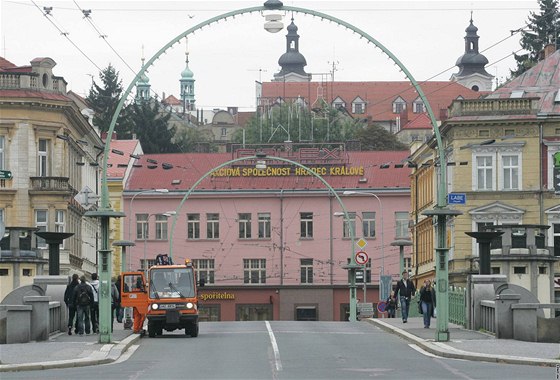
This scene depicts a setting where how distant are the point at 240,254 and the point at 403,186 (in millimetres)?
12061

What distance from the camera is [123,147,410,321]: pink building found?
105625 mm

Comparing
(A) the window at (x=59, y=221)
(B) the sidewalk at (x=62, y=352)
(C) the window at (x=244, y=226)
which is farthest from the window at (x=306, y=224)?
(B) the sidewalk at (x=62, y=352)

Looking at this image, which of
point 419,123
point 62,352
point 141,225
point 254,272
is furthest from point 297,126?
point 62,352

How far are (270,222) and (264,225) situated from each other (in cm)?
46

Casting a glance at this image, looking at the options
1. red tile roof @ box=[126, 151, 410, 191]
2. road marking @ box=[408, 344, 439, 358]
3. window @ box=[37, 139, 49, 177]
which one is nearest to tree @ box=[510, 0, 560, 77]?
red tile roof @ box=[126, 151, 410, 191]

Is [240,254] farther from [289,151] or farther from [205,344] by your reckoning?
[205,344]

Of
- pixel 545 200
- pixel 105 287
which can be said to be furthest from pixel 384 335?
pixel 545 200

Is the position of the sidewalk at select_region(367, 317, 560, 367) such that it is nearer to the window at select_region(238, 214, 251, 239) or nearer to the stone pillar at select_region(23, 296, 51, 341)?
the stone pillar at select_region(23, 296, 51, 341)

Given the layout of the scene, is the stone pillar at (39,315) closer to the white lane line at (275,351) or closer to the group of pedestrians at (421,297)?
the white lane line at (275,351)

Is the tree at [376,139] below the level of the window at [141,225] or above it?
above

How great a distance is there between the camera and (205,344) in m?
37.2

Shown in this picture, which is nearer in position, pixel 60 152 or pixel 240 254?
pixel 60 152

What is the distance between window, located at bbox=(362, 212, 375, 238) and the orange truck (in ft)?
210

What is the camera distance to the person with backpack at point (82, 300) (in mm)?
39469
